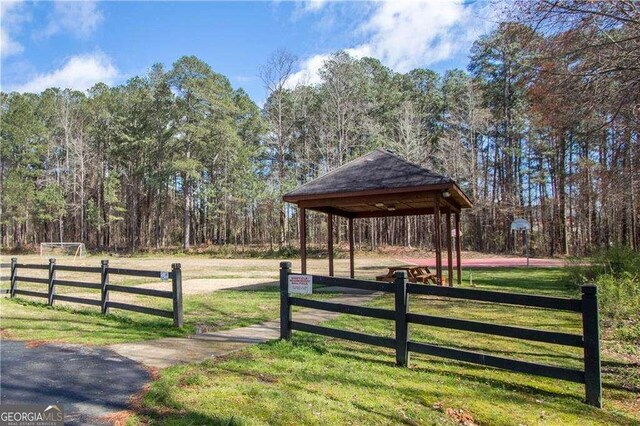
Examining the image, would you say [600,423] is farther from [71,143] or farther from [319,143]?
[71,143]

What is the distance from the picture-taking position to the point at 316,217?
1544 inches

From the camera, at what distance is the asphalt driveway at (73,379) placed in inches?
135

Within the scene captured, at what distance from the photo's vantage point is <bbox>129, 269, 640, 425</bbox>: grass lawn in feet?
10.3

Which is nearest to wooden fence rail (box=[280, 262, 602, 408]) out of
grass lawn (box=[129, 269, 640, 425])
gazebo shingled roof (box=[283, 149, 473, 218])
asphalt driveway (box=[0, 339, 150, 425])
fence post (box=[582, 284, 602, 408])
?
fence post (box=[582, 284, 602, 408])

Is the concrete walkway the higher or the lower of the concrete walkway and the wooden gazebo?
the lower

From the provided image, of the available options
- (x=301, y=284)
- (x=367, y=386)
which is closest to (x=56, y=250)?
(x=301, y=284)

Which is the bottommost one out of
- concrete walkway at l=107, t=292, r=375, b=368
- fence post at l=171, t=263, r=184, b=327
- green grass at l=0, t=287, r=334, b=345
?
green grass at l=0, t=287, r=334, b=345

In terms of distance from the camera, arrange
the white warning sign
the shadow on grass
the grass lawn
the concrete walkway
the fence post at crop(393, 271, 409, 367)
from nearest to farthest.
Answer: the grass lawn < the fence post at crop(393, 271, 409, 367) < the concrete walkway < the white warning sign < the shadow on grass

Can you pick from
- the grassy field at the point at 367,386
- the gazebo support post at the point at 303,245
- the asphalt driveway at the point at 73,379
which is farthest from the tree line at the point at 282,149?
the asphalt driveway at the point at 73,379

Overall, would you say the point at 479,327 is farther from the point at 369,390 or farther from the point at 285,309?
the point at 285,309

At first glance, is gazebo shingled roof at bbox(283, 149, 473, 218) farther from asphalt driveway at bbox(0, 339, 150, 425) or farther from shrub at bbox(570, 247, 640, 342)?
asphalt driveway at bbox(0, 339, 150, 425)

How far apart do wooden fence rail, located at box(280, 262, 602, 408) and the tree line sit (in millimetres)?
27179

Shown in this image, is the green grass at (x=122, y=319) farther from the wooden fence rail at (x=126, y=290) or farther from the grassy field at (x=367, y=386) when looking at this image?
the wooden fence rail at (x=126, y=290)

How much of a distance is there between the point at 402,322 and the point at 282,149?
3265 centimetres
